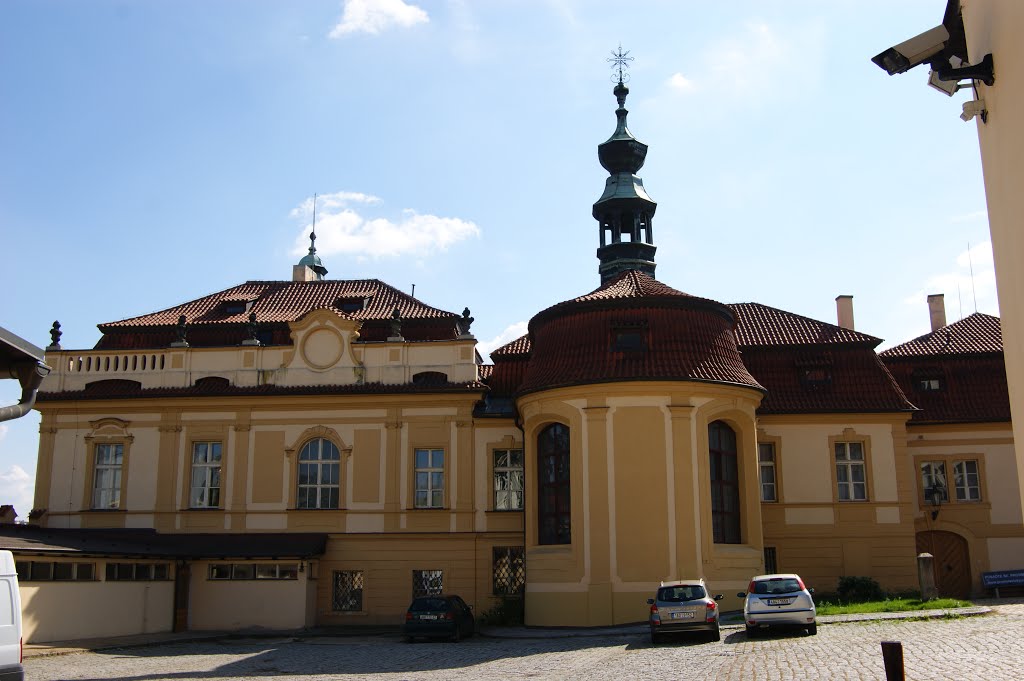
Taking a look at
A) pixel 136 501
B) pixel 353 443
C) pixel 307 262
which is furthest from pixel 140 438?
pixel 307 262

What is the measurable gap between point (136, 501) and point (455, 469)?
10258mm


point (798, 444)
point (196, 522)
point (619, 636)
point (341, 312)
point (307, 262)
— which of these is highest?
point (307, 262)

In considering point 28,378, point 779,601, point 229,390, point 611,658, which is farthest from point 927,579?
point 28,378

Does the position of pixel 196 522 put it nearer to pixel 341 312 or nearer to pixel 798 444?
pixel 341 312

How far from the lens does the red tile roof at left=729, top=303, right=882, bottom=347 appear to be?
3381 centimetres

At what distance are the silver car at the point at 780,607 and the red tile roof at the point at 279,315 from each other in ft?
50.4

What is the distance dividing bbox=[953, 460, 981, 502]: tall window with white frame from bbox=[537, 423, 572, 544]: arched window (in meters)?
13.9

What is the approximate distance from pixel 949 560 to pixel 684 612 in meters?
16.0

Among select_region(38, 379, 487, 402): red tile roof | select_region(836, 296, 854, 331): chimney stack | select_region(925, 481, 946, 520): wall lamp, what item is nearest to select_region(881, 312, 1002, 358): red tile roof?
select_region(836, 296, 854, 331): chimney stack

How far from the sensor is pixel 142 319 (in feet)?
118

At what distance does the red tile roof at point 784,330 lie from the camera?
33.8 metres

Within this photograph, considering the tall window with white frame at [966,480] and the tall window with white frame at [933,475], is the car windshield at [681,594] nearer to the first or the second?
the tall window with white frame at [933,475]

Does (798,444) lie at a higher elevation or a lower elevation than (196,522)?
higher

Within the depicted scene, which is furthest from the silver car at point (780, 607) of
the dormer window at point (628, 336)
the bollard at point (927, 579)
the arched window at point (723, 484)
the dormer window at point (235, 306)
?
the dormer window at point (235, 306)
